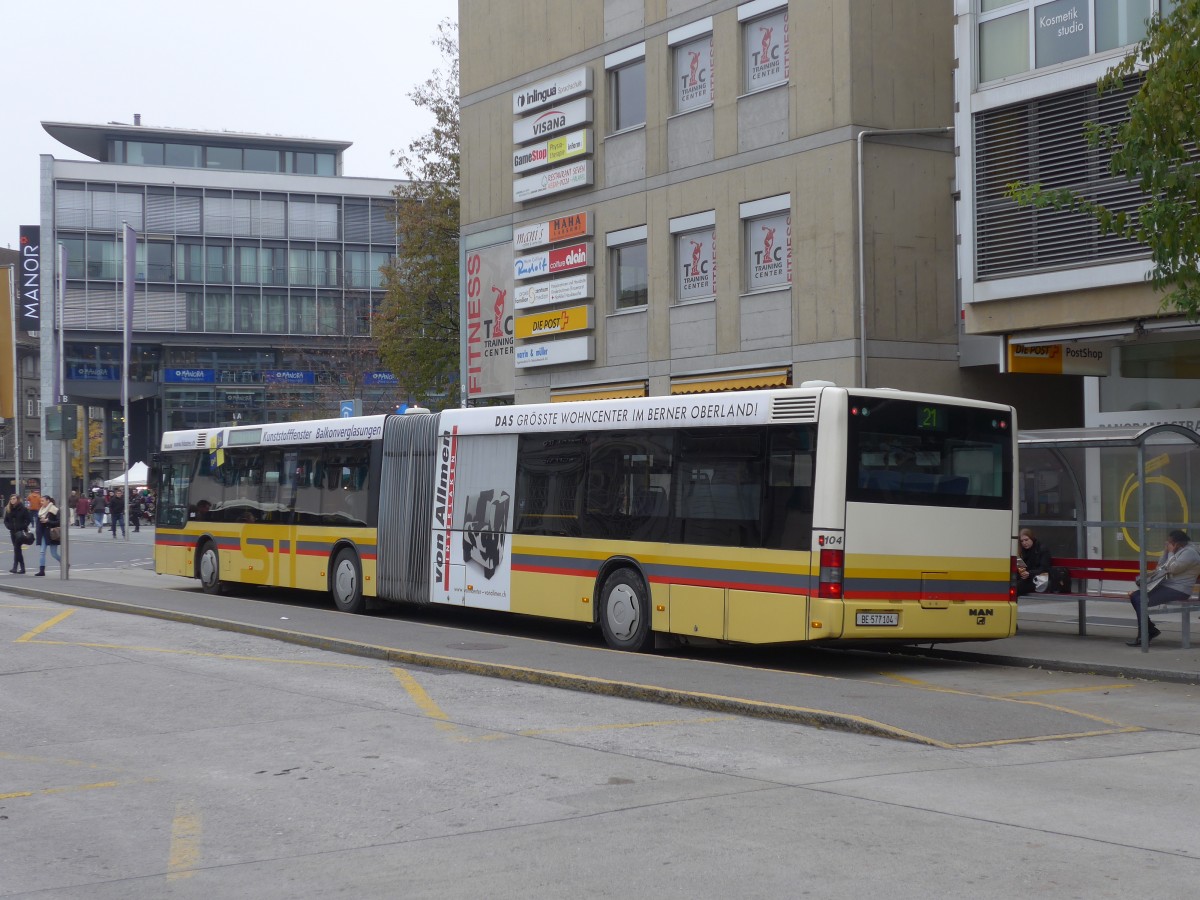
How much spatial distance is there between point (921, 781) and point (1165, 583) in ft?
28.5

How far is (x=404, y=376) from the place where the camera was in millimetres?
44500

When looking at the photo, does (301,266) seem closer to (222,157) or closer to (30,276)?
(222,157)

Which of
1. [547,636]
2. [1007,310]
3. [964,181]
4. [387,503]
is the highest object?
[964,181]

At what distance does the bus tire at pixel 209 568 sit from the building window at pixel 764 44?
1229 cm

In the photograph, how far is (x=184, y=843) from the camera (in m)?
7.20

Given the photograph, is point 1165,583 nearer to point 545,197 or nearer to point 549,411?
point 549,411

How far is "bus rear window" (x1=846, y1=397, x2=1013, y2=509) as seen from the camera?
13.9m

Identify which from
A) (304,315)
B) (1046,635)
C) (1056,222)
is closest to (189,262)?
(304,315)

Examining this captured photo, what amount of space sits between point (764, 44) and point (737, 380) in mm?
5902

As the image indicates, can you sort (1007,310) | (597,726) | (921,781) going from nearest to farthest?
(921,781) → (597,726) → (1007,310)

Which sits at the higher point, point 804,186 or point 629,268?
point 804,186

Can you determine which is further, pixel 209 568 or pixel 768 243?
pixel 768 243

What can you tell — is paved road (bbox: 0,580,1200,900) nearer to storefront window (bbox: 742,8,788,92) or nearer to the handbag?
the handbag

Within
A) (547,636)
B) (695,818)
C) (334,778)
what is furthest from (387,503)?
(695,818)
